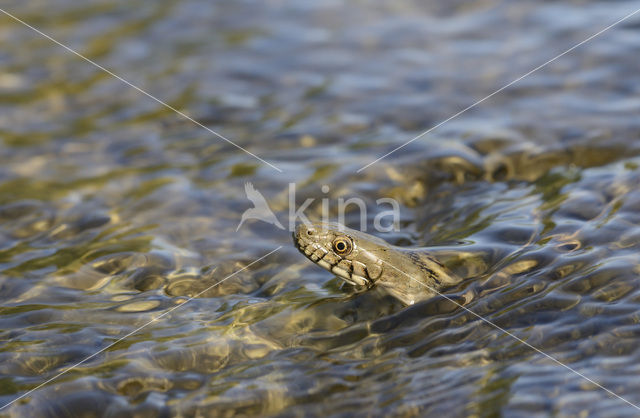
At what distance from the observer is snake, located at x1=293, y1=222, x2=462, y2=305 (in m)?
4.78

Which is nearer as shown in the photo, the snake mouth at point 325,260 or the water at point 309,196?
the water at point 309,196

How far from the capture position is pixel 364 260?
487cm

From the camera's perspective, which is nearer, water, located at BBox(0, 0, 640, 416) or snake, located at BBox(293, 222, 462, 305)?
water, located at BBox(0, 0, 640, 416)

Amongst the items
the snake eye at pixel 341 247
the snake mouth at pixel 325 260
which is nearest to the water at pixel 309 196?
the snake mouth at pixel 325 260

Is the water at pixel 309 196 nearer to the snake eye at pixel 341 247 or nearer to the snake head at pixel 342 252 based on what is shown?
the snake head at pixel 342 252

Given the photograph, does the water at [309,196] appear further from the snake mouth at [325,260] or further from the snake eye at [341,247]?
the snake eye at [341,247]

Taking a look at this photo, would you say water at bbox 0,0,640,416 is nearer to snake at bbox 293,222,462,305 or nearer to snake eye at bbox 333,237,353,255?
snake at bbox 293,222,462,305

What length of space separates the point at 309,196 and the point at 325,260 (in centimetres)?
129

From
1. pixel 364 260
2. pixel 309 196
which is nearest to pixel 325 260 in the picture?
pixel 364 260

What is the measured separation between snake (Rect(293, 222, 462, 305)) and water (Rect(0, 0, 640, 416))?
4.7 inches

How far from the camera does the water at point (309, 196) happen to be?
12.7ft

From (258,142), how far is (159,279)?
2.23 meters

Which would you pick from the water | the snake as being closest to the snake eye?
the snake

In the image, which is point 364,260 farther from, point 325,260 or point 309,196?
point 309,196
